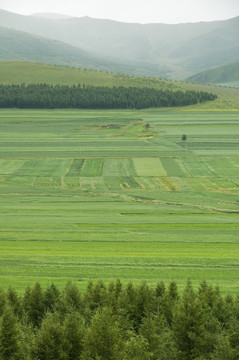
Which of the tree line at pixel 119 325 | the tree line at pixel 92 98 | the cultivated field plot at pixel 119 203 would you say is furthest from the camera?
the tree line at pixel 92 98

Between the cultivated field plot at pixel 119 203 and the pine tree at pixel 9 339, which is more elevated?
the pine tree at pixel 9 339

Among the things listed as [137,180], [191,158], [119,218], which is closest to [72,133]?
[191,158]

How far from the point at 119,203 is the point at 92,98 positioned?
104 metres

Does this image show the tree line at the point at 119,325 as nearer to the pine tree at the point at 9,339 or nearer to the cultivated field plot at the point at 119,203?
the pine tree at the point at 9,339

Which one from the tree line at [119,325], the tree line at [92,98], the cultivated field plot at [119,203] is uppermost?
the tree line at [92,98]

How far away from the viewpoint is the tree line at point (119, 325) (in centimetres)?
2828

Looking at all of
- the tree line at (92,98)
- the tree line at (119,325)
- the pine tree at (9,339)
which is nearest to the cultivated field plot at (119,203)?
the tree line at (119,325)

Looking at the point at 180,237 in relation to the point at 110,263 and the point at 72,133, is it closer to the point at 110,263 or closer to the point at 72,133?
the point at 110,263

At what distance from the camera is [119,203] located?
Answer: 2761 inches

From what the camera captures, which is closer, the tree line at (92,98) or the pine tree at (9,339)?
the pine tree at (9,339)

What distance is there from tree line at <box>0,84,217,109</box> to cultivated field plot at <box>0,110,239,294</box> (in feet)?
92.8

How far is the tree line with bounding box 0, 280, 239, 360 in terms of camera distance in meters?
28.3

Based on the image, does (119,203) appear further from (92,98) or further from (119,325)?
(92,98)

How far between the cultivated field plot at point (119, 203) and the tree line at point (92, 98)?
28.3m
